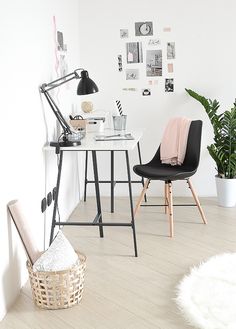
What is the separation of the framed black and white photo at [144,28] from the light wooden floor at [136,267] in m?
1.57

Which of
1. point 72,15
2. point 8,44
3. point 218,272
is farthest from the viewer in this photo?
point 72,15

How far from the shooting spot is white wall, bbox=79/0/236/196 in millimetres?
4445

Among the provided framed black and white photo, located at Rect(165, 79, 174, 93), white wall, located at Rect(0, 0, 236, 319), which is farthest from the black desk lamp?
framed black and white photo, located at Rect(165, 79, 174, 93)

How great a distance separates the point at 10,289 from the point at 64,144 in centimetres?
106

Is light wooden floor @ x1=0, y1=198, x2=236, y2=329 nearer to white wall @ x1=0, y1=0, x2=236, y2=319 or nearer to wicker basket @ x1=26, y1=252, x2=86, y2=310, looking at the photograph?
wicker basket @ x1=26, y1=252, x2=86, y2=310

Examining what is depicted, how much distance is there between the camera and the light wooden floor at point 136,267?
97.7 inches

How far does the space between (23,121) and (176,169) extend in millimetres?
1398

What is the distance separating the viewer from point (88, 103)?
4.36 meters

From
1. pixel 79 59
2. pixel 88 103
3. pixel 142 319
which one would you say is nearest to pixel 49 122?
pixel 88 103

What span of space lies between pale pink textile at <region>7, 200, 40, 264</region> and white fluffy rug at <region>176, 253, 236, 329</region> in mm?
838

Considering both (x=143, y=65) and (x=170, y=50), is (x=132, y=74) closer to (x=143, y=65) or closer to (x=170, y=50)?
(x=143, y=65)

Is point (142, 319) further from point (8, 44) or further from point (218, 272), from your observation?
point (8, 44)

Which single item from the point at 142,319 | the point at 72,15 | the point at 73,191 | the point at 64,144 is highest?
the point at 72,15

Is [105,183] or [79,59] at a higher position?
[79,59]
